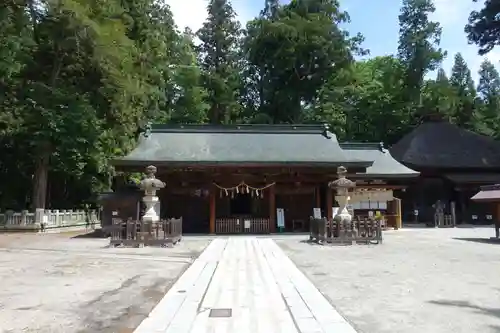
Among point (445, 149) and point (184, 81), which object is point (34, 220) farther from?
point (445, 149)

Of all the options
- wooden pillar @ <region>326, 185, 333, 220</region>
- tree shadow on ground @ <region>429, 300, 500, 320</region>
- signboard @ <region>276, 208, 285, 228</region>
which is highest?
wooden pillar @ <region>326, 185, 333, 220</region>

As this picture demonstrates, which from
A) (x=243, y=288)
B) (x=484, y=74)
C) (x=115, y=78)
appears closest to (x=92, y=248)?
(x=243, y=288)

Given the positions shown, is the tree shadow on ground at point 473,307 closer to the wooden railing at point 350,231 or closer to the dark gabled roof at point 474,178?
the wooden railing at point 350,231

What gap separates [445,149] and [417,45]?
48.9ft

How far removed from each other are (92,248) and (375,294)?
10.8 metres

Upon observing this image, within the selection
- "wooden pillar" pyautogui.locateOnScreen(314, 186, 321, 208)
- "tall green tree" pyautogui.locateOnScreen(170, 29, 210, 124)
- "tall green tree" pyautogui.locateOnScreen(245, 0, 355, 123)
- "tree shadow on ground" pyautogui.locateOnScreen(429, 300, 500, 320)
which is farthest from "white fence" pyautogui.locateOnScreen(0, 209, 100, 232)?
"tree shadow on ground" pyautogui.locateOnScreen(429, 300, 500, 320)

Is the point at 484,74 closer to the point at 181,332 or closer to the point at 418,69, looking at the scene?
the point at 418,69

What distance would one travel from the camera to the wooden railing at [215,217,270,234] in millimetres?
21062

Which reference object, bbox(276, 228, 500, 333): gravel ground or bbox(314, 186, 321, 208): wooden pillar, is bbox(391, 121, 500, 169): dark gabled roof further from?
bbox(276, 228, 500, 333): gravel ground

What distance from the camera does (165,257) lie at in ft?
39.9

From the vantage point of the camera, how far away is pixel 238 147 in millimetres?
22812

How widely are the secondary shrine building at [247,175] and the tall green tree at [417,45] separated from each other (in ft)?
65.8

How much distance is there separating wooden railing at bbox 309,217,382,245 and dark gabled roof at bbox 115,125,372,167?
15.0 feet

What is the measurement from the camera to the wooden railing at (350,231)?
51.9ft
